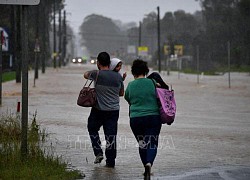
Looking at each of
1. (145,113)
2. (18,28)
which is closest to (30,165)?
(145,113)

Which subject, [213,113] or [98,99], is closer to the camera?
[98,99]

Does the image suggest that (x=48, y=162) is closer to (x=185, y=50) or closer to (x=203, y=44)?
(x=203, y=44)

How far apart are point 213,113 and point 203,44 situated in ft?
258

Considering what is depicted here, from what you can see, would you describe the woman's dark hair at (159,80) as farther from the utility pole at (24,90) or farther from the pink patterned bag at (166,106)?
the utility pole at (24,90)

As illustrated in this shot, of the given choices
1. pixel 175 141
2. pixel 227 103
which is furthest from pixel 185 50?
pixel 175 141

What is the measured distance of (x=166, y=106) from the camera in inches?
379

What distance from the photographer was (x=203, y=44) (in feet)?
329

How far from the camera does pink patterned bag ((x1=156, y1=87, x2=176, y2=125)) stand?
378 inches

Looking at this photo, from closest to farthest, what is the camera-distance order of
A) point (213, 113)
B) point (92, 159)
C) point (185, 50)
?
point (92, 159), point (213, 113), point (185, 50)

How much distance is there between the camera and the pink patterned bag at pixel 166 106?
9602 mm

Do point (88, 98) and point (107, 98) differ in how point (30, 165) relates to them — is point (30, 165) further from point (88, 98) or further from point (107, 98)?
point (107, 98)

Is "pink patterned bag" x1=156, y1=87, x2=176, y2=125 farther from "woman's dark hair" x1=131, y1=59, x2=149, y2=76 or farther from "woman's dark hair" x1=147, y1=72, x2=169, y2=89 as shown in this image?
"woman's dark hair" x1=131, y1=59, x2=149, y2=76

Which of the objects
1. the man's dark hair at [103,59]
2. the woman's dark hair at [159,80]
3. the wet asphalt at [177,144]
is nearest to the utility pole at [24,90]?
the wet asphalt at [177,144]

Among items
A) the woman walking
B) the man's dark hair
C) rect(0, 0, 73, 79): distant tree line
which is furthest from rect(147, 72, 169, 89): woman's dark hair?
rect(0, 0, 73, 79): distant tree line
